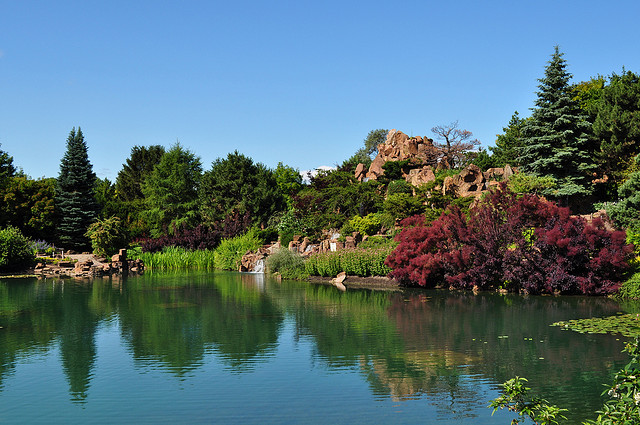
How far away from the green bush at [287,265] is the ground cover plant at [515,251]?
5.95 meters

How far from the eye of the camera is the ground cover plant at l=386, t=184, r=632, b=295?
1612 centimetres

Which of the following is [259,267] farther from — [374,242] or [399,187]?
[399,187]

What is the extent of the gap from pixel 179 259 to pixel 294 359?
2494 centimetres

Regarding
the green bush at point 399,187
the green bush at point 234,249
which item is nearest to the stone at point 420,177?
the green bush at point 399,187

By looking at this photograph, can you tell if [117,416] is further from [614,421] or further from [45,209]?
[45,209]

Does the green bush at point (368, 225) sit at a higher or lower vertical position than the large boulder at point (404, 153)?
lower

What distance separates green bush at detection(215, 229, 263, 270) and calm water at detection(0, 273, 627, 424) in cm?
1385

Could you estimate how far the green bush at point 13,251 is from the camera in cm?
2666

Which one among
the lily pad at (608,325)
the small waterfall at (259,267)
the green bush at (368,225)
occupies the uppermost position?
the green bush at (368,225)

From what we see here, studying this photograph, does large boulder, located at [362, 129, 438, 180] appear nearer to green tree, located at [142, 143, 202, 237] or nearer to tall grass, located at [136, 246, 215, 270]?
tall grass, located at [136, 246, 215, 270]

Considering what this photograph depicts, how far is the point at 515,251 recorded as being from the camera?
17031 millimetres

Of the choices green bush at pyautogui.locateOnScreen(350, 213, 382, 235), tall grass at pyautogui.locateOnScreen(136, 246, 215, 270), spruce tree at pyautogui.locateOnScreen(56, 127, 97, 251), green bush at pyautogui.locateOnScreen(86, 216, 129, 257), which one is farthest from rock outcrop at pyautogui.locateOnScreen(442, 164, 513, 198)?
spruce tree at pyautogui.locateOnScreen(56, 127, 97, 251)

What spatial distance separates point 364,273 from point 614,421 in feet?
58.9

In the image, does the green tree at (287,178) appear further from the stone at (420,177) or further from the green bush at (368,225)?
the green bush at (368,225)
